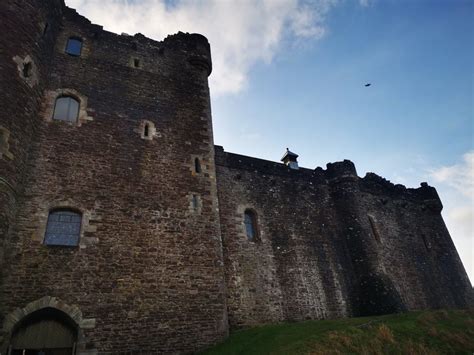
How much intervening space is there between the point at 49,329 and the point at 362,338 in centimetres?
817

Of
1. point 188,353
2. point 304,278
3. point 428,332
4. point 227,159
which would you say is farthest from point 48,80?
point 428,332

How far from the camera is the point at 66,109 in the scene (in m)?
12.3

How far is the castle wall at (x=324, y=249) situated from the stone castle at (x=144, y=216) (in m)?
0.07

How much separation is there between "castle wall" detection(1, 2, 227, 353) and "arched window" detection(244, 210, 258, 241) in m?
2.90

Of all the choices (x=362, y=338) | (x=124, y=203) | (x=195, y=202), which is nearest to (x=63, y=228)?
(x=124, y=203)

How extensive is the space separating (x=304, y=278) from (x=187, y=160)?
23.1 ft

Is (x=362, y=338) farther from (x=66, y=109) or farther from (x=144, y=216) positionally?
(x=66, y=109)

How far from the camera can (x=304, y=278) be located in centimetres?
1520

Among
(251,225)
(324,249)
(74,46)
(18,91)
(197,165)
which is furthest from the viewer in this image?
(324,249)

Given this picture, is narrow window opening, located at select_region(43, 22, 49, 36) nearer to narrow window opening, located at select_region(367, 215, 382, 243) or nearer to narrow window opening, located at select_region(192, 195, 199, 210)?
narrow window opening, located at select_region(192, 195, 199, 210)

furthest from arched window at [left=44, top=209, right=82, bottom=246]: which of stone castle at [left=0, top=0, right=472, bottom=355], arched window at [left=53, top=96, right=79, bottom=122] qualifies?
arched window at [left=53, top=96, right=79, bottom=122]

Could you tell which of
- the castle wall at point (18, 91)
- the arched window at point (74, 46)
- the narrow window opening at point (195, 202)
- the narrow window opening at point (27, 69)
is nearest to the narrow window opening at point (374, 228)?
the narrow window opening at point (195, 202)

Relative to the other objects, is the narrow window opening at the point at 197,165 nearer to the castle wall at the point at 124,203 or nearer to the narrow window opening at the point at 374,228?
the castle wall at the point at 124,203

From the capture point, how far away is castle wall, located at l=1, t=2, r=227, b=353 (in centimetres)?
956
